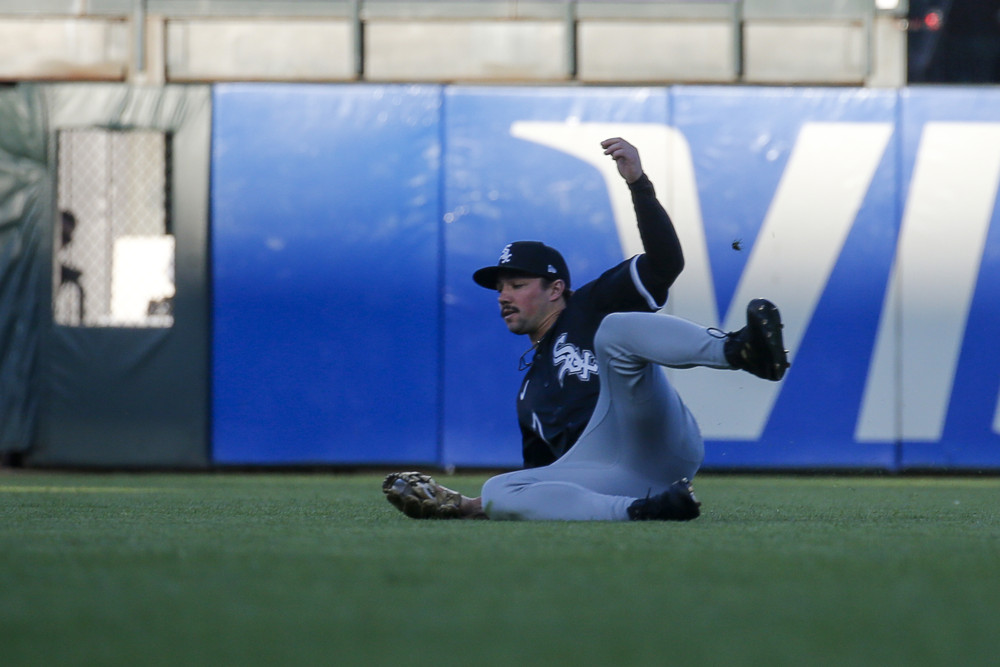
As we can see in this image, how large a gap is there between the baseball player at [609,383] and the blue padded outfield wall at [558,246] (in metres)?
4.17

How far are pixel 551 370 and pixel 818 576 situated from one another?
1.77m

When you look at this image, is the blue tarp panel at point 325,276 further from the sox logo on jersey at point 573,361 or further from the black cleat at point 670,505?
the black cleat at point 670,505

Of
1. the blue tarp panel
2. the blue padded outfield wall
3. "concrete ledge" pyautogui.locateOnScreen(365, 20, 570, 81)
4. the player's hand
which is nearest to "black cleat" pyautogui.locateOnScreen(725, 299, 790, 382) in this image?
the player's hand

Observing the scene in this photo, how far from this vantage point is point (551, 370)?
4027 mm

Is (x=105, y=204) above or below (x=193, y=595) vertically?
above

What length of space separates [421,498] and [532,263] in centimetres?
83

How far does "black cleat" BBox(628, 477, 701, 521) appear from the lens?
3.46m

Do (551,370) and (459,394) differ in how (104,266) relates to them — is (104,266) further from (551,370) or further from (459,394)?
(551,370)

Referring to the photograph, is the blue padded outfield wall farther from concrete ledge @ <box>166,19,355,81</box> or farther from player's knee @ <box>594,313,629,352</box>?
player's knee @ <box>594,313,629,352</box>

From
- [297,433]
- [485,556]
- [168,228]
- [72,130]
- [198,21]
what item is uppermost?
[198,21]

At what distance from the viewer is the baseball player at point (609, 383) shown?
131 inches

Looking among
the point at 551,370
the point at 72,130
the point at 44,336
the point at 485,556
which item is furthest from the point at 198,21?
the point at 485,556

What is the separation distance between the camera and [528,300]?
4156 mm

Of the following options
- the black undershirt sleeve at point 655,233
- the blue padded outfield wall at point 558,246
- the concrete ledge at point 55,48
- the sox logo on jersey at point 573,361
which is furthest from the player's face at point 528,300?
the concrete ledge at point 55,48
